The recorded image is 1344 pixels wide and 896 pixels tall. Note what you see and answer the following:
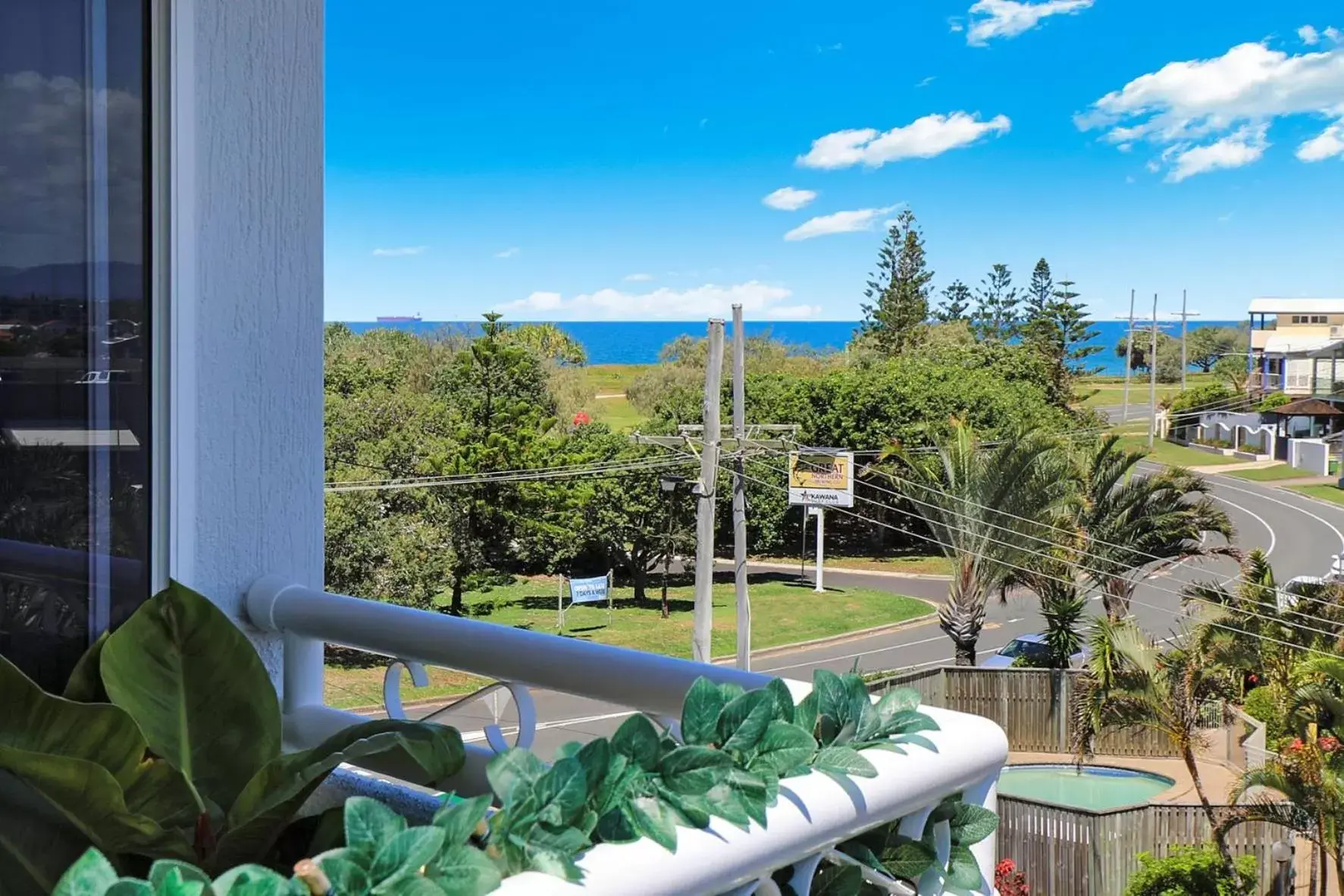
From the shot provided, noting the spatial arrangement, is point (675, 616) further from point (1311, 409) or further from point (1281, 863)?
point (1311, 409)

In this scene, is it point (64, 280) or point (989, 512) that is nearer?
point (64, 280)

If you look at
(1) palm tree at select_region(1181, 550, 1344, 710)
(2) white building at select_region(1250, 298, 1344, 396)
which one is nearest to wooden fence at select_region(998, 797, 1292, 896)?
(1) palm tree at select_region(1181, 550, 1344, 710)

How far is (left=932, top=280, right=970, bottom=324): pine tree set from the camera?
39469mm

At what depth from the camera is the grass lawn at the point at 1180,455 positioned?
2782 cm

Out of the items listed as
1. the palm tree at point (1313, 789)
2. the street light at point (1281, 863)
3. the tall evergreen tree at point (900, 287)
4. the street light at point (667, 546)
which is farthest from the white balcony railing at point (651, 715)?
the tall evergreen tree at point (900, 287)

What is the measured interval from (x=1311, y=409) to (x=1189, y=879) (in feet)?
80.7

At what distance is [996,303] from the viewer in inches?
1545

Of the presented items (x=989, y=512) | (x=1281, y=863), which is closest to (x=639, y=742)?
(x=1281, y=863)

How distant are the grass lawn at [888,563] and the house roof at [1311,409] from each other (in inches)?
484

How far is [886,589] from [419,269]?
134 ft

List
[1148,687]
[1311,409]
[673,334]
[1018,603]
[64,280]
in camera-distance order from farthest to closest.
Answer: [673,334] < [1311,409] < [1018,603] < [1148,687] < [64,280]

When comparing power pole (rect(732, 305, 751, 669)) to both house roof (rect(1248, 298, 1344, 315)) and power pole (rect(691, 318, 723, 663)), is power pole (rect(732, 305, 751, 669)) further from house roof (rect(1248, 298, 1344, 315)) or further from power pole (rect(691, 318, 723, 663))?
house roof (rect(1248, 298, 1344, 315))

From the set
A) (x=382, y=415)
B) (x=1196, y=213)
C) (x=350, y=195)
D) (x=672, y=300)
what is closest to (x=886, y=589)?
(x=382, y=415)

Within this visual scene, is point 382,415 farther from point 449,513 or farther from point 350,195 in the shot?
point 350,195
